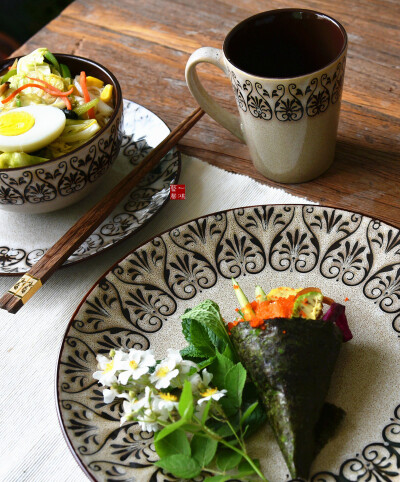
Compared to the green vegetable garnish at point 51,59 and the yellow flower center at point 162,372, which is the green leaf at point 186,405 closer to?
the yellow flower center at point 162,372

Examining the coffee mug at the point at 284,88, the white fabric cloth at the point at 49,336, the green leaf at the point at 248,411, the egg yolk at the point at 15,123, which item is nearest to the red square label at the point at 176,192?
the white fabric cloth at the point at 49,336

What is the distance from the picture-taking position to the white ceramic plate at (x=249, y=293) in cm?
63

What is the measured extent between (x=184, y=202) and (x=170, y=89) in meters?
0.32

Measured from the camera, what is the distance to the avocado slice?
0.71 meters

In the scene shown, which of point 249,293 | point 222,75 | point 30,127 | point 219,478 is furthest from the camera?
point 222,75

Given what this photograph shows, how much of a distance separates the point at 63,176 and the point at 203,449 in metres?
0.47

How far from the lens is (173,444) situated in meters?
0.61

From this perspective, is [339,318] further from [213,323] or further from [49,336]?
[49,336]

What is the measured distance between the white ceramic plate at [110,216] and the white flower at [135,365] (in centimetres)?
26

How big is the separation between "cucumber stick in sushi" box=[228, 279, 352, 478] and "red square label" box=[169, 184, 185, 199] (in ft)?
1.06

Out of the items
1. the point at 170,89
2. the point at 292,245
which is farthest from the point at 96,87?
the point at 292,245

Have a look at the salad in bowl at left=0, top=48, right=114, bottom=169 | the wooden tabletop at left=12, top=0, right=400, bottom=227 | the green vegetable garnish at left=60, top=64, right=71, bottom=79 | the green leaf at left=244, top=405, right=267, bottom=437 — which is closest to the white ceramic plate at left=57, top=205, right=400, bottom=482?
the green leaf at left=244, top=405, right=267, bottom=437

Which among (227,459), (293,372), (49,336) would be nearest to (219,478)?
(227,459)

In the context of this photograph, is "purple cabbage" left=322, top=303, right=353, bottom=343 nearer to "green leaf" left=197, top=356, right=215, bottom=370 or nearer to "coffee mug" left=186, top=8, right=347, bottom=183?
"green leaf" left=197, top=356, right=215, bottom=370
